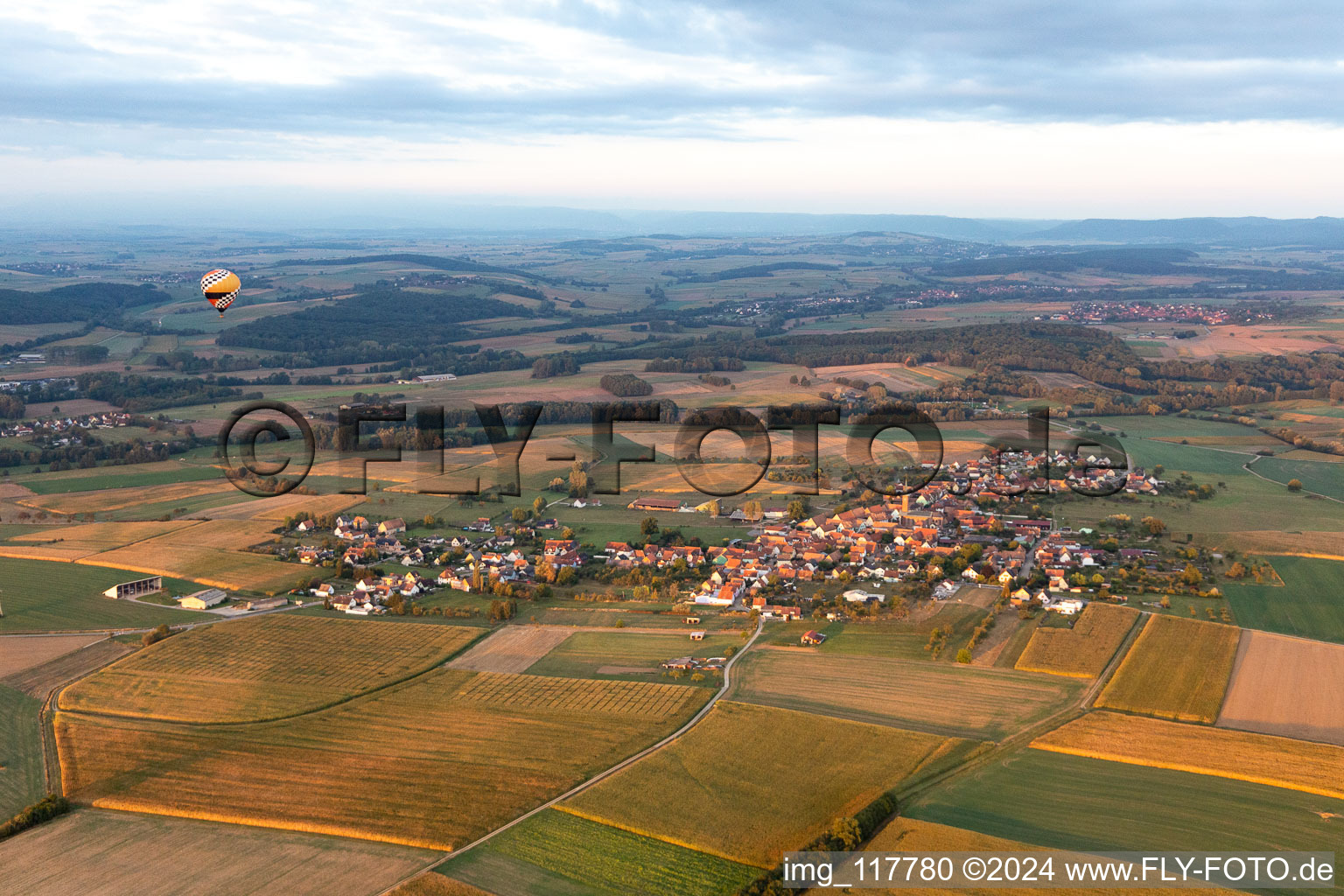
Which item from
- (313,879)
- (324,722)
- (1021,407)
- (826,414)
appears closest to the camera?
(313,879)

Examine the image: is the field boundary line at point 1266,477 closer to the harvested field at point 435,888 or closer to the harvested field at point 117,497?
the harvested field at point 435,888

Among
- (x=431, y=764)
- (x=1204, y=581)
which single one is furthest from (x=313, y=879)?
(x=1204, y=581)

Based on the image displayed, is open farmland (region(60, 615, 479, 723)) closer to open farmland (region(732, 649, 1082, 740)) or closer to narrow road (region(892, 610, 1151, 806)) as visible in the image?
open farmland (region(732, 649, 1082, 740))

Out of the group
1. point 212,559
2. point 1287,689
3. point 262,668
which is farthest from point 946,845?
point 212,559

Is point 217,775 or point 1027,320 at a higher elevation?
point 1027,320

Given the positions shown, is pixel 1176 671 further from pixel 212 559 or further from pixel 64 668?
pixel 212 559

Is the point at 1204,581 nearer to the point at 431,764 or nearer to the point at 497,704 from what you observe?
the point at 497,704
